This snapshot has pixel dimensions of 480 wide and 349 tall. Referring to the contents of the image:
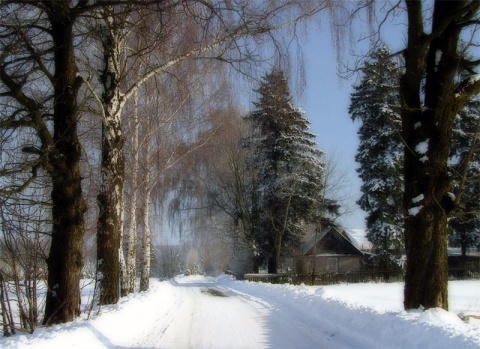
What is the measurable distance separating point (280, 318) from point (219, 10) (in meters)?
7.06

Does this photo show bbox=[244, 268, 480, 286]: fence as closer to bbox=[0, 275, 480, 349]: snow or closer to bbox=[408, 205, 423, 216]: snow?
bbox=[0, 275, 480, 349]: snow

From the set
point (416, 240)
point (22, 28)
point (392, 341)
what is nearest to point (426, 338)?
point (392, 341)

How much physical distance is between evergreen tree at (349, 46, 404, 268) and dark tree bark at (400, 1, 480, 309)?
21493 millimetres

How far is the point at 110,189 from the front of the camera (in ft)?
27.7

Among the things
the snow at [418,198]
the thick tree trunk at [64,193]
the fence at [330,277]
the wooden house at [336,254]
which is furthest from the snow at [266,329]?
the wooden house at [336,254]

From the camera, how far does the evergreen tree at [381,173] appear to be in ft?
95.1

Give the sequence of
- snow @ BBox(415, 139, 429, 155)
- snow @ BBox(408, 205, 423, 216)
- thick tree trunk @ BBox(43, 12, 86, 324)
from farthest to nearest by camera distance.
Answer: snow @ BBox(415, 139, 429, 155)
snow @ BBox(408, 205, 423, 216)
thick tree trunk @ BBox(43, 12, 86, 324)

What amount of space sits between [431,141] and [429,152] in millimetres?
190

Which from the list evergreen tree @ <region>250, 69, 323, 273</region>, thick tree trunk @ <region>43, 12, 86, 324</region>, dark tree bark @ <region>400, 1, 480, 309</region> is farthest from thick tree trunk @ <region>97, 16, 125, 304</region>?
evergreen tree @ <region>250, 69, 323, 273</region>

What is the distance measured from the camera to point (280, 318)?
409 inches

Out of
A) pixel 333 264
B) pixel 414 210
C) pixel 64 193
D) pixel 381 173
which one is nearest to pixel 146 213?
pixel 64 193

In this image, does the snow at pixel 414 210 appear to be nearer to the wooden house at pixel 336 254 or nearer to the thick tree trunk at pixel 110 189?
the thick tree trunk at pixel 110 189

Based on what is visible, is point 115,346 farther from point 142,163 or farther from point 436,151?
point 142,163

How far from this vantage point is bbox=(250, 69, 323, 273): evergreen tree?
29.9m
